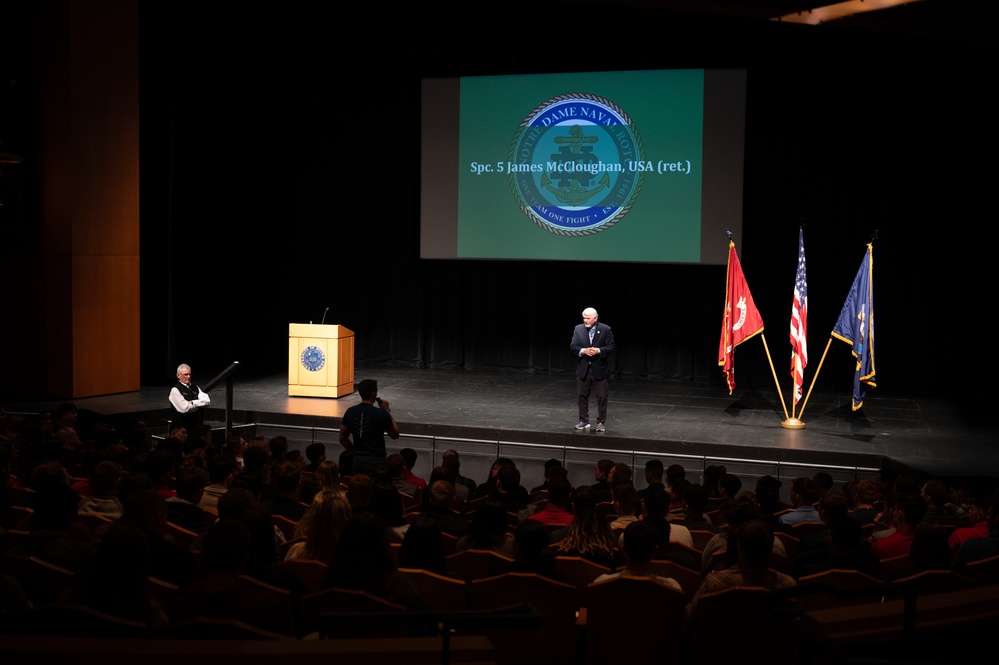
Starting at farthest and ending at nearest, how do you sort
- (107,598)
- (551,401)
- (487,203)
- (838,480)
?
(487,203)
(551,401)
(838,480)
(107,598)

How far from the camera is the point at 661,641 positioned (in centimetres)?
389

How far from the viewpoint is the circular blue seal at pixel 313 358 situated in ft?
42.0

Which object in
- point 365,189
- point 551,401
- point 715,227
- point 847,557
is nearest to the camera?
point 847,557

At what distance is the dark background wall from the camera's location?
1388cm

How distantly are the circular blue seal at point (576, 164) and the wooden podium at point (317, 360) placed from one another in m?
3.78

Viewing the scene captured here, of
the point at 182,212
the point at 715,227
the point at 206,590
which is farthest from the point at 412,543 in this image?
the point at 182,212

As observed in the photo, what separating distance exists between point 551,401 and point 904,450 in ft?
14.6

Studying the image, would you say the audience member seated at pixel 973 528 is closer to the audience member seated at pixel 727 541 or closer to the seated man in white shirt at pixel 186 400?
the audience member seated at pixel 727 541

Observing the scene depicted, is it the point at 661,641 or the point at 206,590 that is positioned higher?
the point at 206,590

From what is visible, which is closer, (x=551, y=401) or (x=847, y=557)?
(x=847, y=557)

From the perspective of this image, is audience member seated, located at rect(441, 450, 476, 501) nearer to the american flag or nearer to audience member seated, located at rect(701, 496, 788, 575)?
audience member seated, located at rect(701, 496, 788, 575)

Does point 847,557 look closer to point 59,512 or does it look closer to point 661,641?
point 661,641

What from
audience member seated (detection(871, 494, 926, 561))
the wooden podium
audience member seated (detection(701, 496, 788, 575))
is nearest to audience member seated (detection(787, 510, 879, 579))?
audience member seated (detection(701, 496, 788, 575))

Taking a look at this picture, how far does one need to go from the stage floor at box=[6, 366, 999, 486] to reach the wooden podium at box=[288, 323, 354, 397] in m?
0.16
